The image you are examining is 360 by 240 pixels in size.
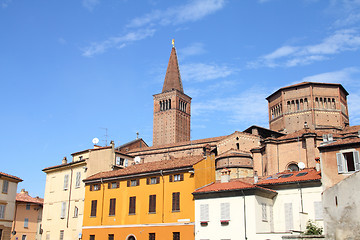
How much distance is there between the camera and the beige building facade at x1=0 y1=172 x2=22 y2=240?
38.6 meters

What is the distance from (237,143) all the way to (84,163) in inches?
947

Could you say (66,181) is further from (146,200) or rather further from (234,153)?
(234,153)

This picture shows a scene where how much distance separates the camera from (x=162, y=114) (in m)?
105

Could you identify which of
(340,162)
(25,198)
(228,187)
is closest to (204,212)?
(228,187)

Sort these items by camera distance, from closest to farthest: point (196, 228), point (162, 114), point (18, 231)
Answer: point (196, 228) → point (18, 231) → point (162, 114)

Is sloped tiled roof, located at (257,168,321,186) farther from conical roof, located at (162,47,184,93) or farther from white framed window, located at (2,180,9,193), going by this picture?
conical roof, located at (162,47,184,93)

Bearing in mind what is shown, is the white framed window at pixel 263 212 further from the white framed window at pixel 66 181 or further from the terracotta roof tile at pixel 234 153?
the terracotta roof tile at pixel 234 153

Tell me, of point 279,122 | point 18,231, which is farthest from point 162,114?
point 18,231

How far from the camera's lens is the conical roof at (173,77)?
348ft

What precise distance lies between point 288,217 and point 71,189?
831 inches

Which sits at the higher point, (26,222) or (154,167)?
(154,167)

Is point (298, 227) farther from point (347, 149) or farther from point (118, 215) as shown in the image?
point (118, 215)

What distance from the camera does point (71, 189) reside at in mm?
39000

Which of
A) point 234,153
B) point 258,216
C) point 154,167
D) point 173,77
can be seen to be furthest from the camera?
point 173,77
